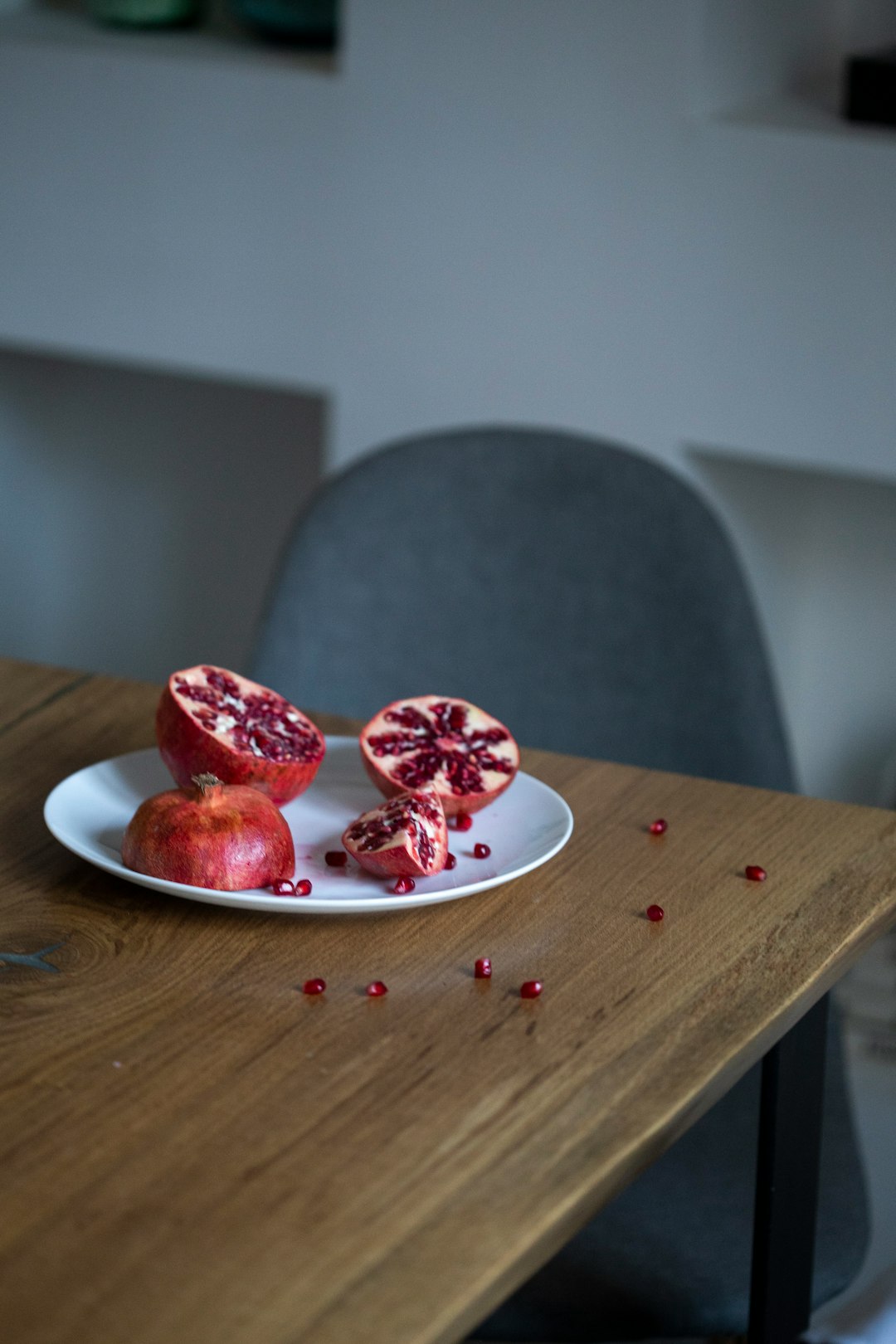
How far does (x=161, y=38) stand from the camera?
6.84 ft

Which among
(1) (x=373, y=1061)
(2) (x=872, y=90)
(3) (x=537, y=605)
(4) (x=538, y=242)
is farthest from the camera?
(4) (x=538, y=242)

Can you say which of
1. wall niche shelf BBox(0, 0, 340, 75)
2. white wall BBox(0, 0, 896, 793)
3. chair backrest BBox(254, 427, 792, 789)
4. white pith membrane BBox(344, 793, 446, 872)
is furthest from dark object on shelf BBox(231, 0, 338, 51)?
white pith membrane BBox(344, 793, 446, 872)

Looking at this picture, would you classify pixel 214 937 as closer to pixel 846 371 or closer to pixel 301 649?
pixel 301 649

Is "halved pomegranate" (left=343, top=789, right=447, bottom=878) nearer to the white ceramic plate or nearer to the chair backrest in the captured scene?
the white ceramic plate

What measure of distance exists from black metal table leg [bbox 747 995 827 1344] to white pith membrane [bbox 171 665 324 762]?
27 cm

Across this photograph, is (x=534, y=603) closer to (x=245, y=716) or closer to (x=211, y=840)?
(x=245, y=716)

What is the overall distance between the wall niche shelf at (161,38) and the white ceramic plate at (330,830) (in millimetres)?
1218

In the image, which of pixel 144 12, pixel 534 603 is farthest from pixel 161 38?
pixel 534 603

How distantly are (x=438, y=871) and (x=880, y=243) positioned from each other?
102cm

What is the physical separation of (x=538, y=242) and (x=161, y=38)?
0.65 m

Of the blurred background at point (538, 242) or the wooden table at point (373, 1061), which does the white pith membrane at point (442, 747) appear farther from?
the blurred background at point (538, 242)

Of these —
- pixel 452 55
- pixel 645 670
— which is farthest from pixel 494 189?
pixel 645 670

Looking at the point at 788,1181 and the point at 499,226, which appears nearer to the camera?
the point at 788,1181

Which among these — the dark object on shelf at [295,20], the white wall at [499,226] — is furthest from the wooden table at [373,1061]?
the dark object on shelf at [295,20]
